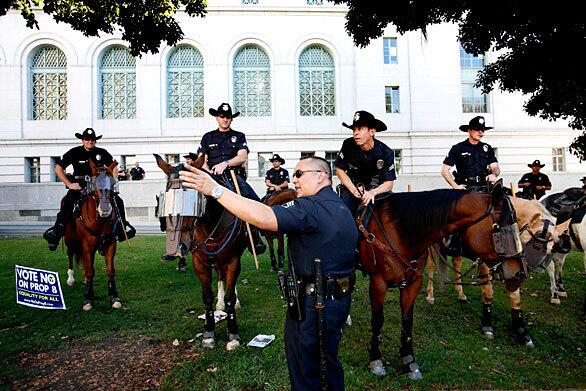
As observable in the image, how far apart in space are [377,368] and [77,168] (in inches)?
244

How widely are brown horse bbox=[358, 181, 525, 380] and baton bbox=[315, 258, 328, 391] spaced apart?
169 centimetres

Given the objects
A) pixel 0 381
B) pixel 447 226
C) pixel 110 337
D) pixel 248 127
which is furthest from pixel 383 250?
pixel 248 127

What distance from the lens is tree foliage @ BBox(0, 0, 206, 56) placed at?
6586mm

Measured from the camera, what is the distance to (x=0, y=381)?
152 inches

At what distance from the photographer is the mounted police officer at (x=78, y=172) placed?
6508 mm

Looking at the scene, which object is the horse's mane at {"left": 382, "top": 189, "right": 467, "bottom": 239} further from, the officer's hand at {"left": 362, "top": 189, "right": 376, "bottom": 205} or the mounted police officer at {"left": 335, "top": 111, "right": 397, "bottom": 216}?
the mounted police officer at {"left": 335, "top": 111, "right": 397, "bottom": 216}

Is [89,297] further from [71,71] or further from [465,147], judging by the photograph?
[71,71]

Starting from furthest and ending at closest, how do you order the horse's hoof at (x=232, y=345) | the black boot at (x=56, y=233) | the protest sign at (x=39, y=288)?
1. the black boot at (x=56, y=233)
2. the protest sign at (x=39, y=288)
3. the horse's hoof at (x=232, y=345)

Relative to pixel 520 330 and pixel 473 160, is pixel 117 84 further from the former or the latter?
pixel 520 330

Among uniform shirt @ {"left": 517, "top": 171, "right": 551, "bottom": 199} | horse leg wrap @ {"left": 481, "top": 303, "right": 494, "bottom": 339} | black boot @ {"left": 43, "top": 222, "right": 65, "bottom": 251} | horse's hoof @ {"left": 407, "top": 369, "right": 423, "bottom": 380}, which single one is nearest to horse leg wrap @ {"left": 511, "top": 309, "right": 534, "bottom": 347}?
horse leg wrap @ {"left": 481, "top": 303, "right": 494, "bottom": 339}

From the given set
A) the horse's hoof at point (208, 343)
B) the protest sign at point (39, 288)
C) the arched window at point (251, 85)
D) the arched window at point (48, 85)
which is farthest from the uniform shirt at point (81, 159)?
the arched window at point (48, 85)

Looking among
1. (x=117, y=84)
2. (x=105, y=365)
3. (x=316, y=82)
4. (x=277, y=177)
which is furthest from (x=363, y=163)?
(x=117, y=84)

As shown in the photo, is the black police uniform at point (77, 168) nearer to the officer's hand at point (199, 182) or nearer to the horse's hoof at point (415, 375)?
the officer's hand at point (199, 182)

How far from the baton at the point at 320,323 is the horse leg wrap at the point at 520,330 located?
3.55m
